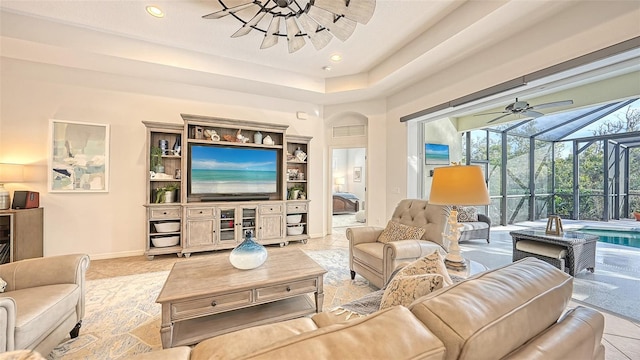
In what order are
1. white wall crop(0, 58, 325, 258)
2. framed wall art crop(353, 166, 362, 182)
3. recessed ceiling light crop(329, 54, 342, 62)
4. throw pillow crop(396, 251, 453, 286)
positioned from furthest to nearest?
framed wall art crop(353, 166, 362, 182)
recessed ceiling light crop(329, 54, 342, 62)
white wall crop(0, 58, 325, 258)
throw pillow crop(396, 251, 453, 286)

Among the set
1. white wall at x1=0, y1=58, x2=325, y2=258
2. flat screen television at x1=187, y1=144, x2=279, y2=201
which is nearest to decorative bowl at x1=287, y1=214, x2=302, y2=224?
flat screen television at x1=187, y1=144, x2=279, y2=201

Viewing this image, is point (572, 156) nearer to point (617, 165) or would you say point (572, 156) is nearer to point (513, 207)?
point (617, 165)

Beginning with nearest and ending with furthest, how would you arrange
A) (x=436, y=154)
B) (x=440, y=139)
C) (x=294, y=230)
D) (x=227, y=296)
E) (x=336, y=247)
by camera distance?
(x=227, y=296), (x=336, y=247), (x=294, y=230), (x=436, y=154), (x=440, y=139)

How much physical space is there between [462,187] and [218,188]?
3601 millimetres

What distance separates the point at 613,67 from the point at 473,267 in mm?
2178

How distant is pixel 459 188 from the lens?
181cm

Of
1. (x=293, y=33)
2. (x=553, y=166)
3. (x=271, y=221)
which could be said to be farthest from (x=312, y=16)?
(x=553, y=166)

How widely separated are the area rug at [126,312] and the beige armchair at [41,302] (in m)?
0.16

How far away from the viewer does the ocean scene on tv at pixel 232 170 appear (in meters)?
4.01

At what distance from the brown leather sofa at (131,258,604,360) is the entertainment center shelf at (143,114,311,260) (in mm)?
3535

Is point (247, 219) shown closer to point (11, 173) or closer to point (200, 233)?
point (200, 233)

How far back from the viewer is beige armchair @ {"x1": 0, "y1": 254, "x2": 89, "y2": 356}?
1.22 meters

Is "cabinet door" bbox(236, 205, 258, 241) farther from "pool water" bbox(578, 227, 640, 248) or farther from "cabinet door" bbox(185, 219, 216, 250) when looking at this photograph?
"pool water" bbox(578, 227, 640, 248)

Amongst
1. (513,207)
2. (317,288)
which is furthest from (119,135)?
(513,207)
